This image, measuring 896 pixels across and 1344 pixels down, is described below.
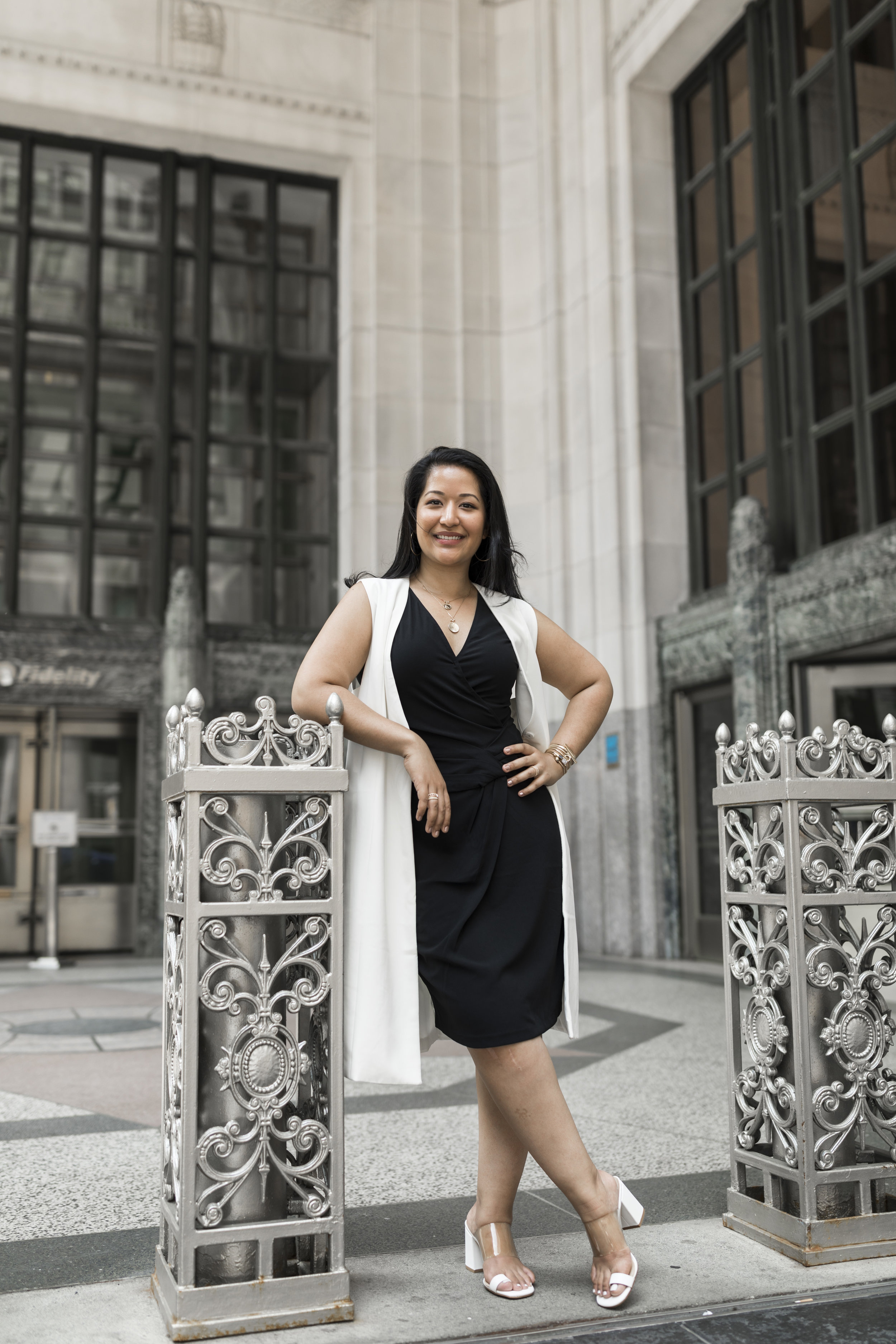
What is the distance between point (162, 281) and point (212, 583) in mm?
3427

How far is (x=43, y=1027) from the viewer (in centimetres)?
723

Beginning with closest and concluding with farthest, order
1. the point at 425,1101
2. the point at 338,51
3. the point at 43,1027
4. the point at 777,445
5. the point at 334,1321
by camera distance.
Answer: the point at 334,1321
the point at 425,1101
the point at 43,1027
the point at 777,445
the point at 338,51

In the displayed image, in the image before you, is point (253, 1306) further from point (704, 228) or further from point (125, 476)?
point (125, 476)

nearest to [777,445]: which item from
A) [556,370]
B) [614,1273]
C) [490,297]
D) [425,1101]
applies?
[556,370]

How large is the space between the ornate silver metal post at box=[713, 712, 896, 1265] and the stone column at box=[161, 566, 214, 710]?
9.69m

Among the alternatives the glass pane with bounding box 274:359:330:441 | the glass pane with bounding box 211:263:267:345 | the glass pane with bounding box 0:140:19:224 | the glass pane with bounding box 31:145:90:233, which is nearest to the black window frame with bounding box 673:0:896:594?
the glass pane with bounding box 274:359:330:441

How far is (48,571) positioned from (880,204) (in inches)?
359

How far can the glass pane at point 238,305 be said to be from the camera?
548 inches

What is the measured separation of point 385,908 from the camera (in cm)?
276

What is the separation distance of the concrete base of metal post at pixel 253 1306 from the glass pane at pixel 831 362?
871 centimetres

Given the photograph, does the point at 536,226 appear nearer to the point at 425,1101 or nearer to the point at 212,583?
the point at 212,583

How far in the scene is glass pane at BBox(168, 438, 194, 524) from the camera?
13141mm

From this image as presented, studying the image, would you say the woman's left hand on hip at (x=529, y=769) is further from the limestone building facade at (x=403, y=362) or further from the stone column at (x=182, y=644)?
the stone column at (x=182, y=644)

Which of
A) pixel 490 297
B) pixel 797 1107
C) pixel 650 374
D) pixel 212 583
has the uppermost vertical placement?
pixel 490 297
